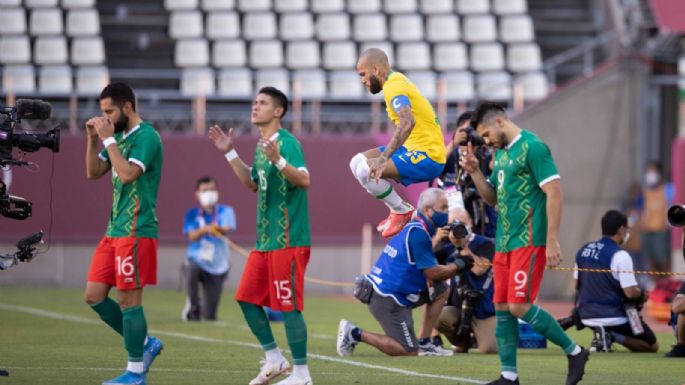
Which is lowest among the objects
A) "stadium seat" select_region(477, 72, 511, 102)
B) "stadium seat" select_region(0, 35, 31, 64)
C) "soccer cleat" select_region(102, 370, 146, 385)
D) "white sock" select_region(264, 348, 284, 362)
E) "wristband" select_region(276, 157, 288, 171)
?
"soccer cleat" select_region(102, 370, 146, 385)

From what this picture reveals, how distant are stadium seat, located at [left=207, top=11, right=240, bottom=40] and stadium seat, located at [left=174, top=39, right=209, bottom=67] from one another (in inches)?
23.0

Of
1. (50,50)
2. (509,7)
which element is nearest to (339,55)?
A: (509,7)

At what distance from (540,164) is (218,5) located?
19.9m

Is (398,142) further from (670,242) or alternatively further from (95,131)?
(670,242)

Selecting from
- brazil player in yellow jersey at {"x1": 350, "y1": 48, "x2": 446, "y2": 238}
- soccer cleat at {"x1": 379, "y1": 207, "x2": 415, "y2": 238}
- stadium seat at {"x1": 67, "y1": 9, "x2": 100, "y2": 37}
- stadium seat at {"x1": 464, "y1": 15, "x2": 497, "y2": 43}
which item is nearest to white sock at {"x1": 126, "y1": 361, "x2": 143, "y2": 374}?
brazil player in yellow jersey at {"x1": 350, "y1": 48, "x2": 446, "y2": 238}

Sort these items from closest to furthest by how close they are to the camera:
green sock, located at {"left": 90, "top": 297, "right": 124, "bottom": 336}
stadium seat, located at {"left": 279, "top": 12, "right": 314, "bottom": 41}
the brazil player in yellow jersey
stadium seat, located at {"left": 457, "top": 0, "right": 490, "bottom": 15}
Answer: green sock, located at {"left": 90, "top": 297, "right": 124, "bottom": 336} < the brazil player in yellow jersey < stadium seat, located at {"left": 279, "top": 12, "right": 314, "bottom": 41} < stadium seat, located at {"left": 457, "top": 0, "right": 490, "bottom": 15}

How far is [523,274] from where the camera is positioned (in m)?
9.80

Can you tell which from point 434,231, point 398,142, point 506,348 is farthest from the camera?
point 434,231

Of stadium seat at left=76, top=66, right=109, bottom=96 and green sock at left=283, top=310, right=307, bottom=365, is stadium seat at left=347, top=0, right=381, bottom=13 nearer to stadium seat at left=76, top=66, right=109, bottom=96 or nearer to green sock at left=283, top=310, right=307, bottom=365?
stadium seat at left=76, top=66, right=109, bottom=96

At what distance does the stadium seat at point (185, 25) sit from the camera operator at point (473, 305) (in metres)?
15.4

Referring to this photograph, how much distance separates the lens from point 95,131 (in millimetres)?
10211

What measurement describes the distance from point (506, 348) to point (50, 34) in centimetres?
1956

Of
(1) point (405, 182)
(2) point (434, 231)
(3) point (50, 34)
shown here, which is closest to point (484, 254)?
(2) point (434, 231)

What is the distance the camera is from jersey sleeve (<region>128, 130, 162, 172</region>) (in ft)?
33.1
